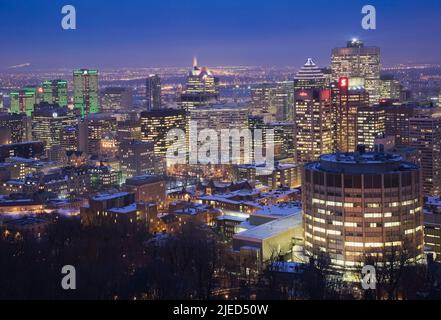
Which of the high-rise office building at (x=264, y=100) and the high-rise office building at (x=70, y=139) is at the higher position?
the high-rise office building at (x=264, y=100)

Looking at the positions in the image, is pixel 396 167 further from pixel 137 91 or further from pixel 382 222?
pixel 137 91

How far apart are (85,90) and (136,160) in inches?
965

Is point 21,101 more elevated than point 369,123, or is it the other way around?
point 21,101

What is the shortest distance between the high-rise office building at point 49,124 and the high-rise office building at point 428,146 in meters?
23.3

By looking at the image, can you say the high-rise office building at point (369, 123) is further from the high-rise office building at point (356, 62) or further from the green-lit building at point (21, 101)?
the green-lit building at point (21, 101)

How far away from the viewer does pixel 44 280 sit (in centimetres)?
1162

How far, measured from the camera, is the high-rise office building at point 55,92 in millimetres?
58841

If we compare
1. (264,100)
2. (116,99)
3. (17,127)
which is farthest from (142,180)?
(116,99)

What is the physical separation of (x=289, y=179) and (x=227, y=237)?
11712 mm

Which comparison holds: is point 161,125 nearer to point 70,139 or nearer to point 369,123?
point 70,139

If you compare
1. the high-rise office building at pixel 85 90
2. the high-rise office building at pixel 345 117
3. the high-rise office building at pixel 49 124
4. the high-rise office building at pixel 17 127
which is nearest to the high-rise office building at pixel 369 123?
the high-rise office building at pixel 345 117

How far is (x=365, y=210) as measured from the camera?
47.9 feet

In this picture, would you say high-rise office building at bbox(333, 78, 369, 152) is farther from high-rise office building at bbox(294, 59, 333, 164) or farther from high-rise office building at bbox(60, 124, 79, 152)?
high-rise office building at bbox(60, 124, 79, 152)
